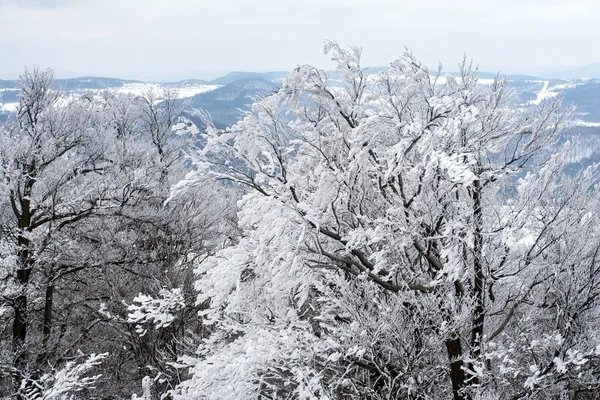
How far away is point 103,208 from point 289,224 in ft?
26.5

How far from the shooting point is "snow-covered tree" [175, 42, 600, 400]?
18.0 feet

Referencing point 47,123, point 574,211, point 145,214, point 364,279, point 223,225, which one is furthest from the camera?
point 223,225

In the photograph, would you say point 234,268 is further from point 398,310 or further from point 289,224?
point 398,310

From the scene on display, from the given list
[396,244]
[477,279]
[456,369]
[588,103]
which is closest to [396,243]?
[396,244]

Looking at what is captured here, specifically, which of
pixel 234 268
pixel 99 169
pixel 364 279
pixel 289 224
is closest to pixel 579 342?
pixel 364 279

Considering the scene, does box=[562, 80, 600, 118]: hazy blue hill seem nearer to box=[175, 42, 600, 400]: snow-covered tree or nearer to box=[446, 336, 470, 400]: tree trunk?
box=[175, 42, 600, 400]: snow-covered tree

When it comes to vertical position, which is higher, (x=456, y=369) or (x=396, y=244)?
(x=396, y=244)

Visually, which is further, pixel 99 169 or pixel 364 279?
pixel 99 169

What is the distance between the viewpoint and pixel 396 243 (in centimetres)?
552

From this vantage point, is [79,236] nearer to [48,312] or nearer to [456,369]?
[48,312]

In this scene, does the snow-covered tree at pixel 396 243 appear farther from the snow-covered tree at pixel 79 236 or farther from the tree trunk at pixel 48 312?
the tree trunk at pixel 48 312

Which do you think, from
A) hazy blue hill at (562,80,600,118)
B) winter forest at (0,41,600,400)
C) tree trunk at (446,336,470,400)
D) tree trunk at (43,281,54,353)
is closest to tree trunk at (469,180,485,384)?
winter forest at (0,41,600,400)

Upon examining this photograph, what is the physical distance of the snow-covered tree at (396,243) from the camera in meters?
5.49

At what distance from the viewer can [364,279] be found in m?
5.88
